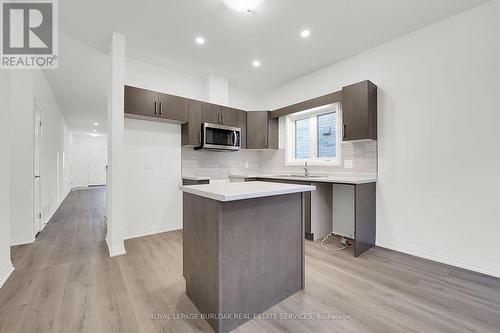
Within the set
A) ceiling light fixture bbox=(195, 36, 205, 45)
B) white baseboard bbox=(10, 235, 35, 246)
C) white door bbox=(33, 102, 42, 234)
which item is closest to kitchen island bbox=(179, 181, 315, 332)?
ceiling light fixture bbox=(195, 36, 205, 45)

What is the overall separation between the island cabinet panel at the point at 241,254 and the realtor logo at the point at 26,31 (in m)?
2.53

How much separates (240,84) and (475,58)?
336cm

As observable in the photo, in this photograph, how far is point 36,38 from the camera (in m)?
2.59

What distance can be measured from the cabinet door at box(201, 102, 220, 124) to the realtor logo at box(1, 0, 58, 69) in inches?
77.4

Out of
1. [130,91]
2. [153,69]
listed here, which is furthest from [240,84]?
[130,91]

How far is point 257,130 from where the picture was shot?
4.20 meters

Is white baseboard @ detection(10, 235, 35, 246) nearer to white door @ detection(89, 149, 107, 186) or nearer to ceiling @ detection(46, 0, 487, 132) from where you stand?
ceiling @ detection(46, 0, 487, 132)

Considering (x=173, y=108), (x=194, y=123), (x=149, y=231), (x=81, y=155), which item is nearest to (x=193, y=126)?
(x=194, y=123)

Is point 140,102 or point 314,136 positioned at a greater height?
point 140,102

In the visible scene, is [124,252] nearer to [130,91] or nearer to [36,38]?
[130,91]

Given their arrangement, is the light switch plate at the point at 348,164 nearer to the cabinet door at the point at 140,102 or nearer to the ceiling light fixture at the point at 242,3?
the ceiling light fixture at the point at 242,3

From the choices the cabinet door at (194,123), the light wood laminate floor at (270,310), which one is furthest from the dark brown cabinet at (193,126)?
the light wood laminate floor at (270,310)

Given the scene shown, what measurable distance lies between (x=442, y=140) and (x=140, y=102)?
3772 mm

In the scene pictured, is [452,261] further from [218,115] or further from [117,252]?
[117,252]
